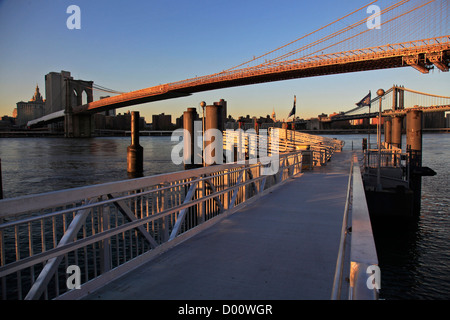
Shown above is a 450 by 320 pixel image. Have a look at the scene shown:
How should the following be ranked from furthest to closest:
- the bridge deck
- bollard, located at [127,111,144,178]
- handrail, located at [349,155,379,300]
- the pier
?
bollard, located at [127,111,144,178]
the bridge deck
the pier
handrail, located at [349,155,379,300]

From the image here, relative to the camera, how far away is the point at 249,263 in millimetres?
4477

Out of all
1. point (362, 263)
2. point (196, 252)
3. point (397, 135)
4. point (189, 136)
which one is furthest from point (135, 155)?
point (397, 135)

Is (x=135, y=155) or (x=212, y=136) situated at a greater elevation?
(x=212, y=136)

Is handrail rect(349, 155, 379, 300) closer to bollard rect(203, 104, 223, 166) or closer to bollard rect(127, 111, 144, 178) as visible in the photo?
bollard rect(203, 104, 223, 166)

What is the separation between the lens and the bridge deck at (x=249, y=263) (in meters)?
3.68

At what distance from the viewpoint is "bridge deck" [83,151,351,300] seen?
3676 millimetres

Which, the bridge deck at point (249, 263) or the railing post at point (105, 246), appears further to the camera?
the railing post at point (105, 246)

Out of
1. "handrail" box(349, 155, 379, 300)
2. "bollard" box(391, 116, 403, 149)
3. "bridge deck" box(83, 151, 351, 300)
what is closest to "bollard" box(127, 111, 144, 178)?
"bridge deck" box(83, 151, 351, 300)

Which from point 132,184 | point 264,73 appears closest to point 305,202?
point 132,184

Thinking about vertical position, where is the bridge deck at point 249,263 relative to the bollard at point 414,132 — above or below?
below

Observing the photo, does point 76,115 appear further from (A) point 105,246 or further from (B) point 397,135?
(A) point 105,246

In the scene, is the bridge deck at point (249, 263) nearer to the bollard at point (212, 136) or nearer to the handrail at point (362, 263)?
the handrail at point (362, 263)

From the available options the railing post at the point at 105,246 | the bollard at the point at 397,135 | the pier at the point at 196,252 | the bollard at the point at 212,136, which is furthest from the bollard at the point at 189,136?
the bollard at the point at 397,135

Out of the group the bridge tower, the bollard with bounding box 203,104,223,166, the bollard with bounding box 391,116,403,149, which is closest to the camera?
the bollard with bounding box 203,104,223,166
